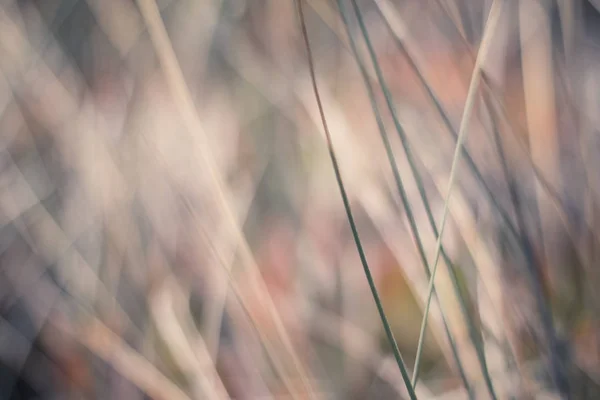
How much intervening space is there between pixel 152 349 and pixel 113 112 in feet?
0.81

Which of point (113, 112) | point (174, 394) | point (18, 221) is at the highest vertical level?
point (113, 112)

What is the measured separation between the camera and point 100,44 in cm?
54

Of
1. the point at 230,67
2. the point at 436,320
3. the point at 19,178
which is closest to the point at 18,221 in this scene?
the point at 19,178

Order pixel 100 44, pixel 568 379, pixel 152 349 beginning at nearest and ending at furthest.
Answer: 1. pixel 568 379
2. pixel 152 349
3. pixel 100 44

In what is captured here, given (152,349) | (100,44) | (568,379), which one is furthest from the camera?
(100,44)

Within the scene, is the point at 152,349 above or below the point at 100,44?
below

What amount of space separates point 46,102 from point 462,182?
422 mm

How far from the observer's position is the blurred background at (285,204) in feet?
1.17

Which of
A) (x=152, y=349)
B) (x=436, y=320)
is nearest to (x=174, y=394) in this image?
(x=152, y=349)

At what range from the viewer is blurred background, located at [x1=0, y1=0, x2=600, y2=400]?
355 mm

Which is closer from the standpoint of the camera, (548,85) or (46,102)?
(548,85)

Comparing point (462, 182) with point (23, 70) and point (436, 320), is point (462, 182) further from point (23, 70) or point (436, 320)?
point (23, 70)

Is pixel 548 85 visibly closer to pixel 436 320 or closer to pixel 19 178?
pixel 436 320

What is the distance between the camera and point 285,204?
1.56ft
